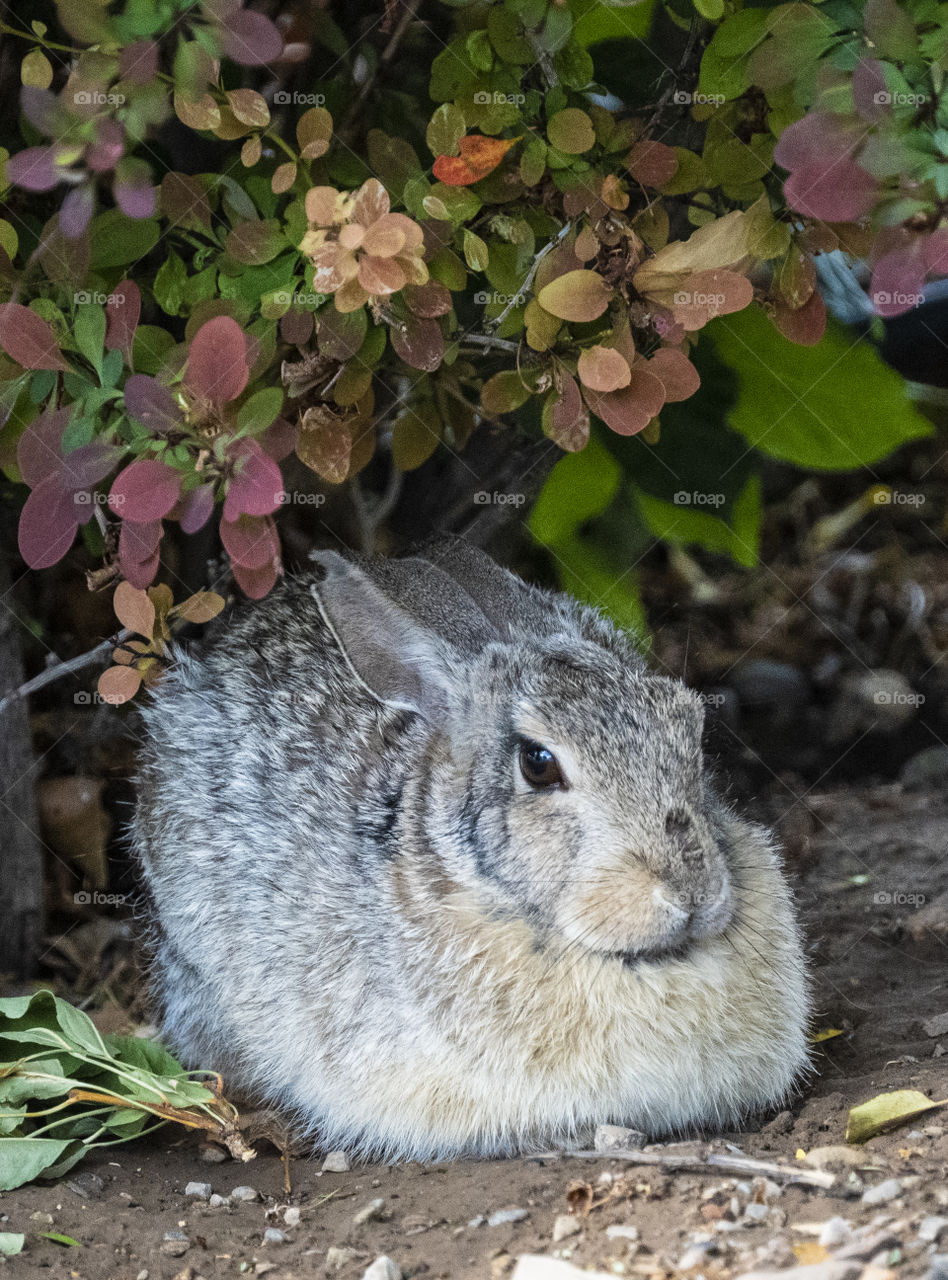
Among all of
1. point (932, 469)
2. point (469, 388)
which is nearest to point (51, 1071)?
point (469, 388)

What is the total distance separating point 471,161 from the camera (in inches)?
137

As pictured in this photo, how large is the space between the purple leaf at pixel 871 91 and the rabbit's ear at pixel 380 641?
5.99ft

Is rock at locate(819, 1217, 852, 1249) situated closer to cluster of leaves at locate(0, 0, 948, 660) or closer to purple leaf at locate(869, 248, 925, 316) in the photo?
cluster of leaves at locate(0, 0, 948, 660)

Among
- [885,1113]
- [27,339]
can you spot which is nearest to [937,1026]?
[885,1113]

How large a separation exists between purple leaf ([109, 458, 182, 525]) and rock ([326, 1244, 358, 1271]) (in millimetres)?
1954

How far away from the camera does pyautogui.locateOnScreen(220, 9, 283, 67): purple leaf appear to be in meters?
3.28

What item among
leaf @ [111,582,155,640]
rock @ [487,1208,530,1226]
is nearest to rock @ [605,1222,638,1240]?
rock @ [487,1208,530,1226]

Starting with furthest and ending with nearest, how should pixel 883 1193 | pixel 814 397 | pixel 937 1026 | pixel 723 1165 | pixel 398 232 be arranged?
pixel 814 397 → pixel 937 1026 → pixel 398 232 → pixel 723 1165 → pixel 883 1193

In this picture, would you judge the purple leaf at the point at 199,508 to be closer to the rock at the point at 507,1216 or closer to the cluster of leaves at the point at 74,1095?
the cluster of leaves at the point at 74,1095

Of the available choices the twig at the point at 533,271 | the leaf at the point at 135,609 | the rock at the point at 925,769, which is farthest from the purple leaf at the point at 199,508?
the rock at the point at 925,769

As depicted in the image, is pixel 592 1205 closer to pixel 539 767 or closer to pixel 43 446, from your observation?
pixel 539 767

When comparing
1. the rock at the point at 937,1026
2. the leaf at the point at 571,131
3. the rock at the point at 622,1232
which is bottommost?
the rock at the point at 937,1026

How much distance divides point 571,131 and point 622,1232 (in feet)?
9.22

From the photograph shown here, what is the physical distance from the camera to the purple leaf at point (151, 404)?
3553mm
